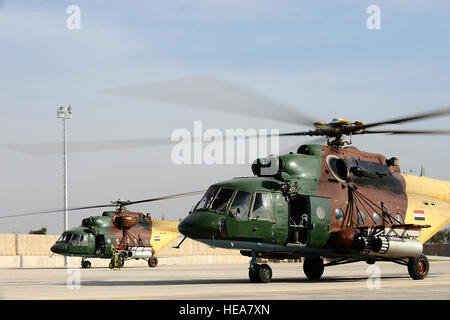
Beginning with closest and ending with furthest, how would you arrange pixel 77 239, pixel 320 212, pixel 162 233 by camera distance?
1. pixel 320 212
2. pixel 77 239
3. pixel 162 233

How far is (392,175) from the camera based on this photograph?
25156 millimetres

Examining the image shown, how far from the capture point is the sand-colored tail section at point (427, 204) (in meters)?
25.3

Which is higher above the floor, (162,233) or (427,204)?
(427,204)

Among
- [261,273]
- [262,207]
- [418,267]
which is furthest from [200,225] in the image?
[418,267]

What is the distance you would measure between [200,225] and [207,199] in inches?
44.4

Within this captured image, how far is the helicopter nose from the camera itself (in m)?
20.9

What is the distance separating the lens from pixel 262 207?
2164 cm

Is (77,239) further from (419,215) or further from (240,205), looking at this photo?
(419,215)

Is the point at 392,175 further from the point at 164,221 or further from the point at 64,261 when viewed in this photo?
the point at 64,261

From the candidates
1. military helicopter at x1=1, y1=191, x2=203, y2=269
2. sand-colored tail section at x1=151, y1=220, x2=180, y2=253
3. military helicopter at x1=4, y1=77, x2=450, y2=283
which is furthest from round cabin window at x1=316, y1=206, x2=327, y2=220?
sand-colored tail section at x1=151, y1=220, x2=180, y2=253

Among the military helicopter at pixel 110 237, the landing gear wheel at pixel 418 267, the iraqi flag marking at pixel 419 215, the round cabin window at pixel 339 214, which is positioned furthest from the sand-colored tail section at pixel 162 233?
the landing gear wheel at pixel 418 267
